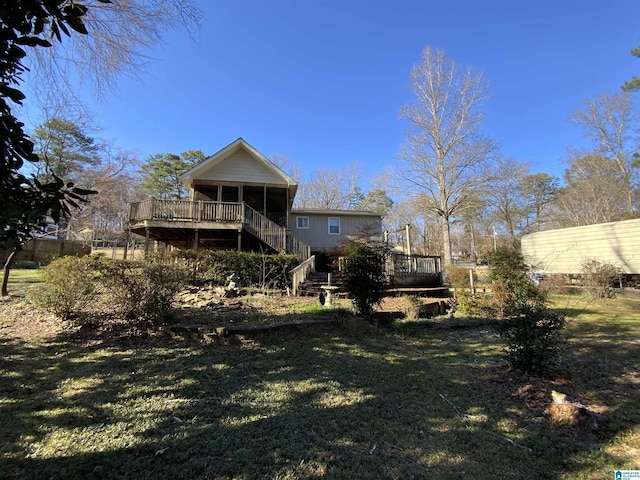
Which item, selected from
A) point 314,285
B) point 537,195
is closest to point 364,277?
point 314,285

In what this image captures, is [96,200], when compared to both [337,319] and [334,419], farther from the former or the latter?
[334,419]

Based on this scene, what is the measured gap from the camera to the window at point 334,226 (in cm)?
2045

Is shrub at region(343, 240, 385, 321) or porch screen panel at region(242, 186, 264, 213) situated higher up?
porch screen panel at region(242, 186, 264, 213)

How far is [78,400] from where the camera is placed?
3289 mm

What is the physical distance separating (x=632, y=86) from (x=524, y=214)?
24.0 metres

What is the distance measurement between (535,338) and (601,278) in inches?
461

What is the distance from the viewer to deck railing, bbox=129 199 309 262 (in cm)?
1366

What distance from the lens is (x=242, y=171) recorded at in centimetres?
1708

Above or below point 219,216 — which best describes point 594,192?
above

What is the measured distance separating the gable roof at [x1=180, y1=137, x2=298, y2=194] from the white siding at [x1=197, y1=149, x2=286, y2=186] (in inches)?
4.6

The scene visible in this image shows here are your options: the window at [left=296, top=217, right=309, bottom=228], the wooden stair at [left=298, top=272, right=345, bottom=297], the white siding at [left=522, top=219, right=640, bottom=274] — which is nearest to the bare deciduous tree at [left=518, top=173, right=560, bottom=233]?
the white siding at [left=522, top=219, right=640, bottom=274]

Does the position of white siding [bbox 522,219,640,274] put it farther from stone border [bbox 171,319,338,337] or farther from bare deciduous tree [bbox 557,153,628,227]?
bare deciduous tree [bbox 557,153,628,227]

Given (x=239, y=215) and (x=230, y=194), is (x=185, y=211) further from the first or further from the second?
(x=230, y=194)

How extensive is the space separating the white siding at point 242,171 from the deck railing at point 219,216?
10.4 feet
